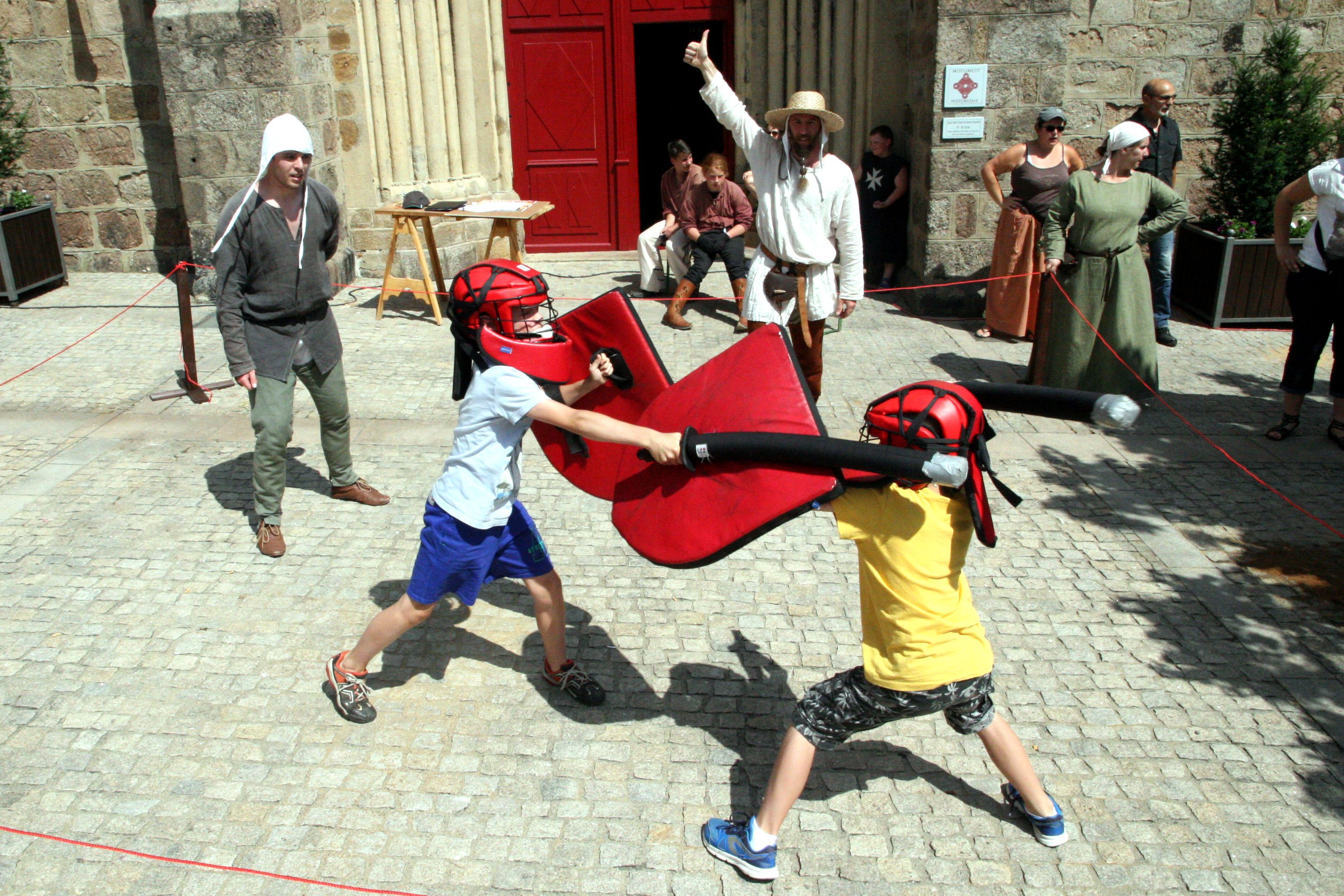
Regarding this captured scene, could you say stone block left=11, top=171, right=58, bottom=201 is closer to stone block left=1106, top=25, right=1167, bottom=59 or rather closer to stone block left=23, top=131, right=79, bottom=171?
stone block left=23, top=131, right=79, bottom=171

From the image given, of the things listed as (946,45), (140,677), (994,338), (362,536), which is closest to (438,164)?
(946,45)

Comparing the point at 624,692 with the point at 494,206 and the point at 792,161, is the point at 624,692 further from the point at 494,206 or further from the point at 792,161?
the point at 494,206

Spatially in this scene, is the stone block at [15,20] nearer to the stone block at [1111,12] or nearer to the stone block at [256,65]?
the stone block at [256,65]

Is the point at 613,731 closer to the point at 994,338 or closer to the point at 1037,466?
the point at 1037,466

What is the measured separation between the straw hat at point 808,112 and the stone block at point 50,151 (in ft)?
24.6

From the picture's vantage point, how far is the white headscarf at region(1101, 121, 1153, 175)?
246 inches

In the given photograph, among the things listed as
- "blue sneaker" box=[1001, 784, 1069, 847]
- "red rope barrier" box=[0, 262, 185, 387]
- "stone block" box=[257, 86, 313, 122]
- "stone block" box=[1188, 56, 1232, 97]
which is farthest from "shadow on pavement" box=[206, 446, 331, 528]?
"stone block" box=[1188, 56, 1232, 97]

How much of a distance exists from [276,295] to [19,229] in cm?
597

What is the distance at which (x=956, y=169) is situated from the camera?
28.9ft

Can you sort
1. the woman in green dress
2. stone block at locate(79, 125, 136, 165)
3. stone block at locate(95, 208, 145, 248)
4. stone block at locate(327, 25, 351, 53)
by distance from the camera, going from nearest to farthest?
1. the woman in green dress
2. stone block at locate(327, 25, 351, 53)
3. stone block at locate(79, 125, 136, 165)
4. stone block at locate(95, 208, 145, 248)

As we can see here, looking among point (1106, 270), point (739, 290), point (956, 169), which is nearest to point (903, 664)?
point (1106, 270)

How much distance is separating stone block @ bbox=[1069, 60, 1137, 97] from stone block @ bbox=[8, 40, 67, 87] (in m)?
8.99

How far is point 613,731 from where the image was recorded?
12.2 feet

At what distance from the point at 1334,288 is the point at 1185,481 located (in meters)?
1.52
